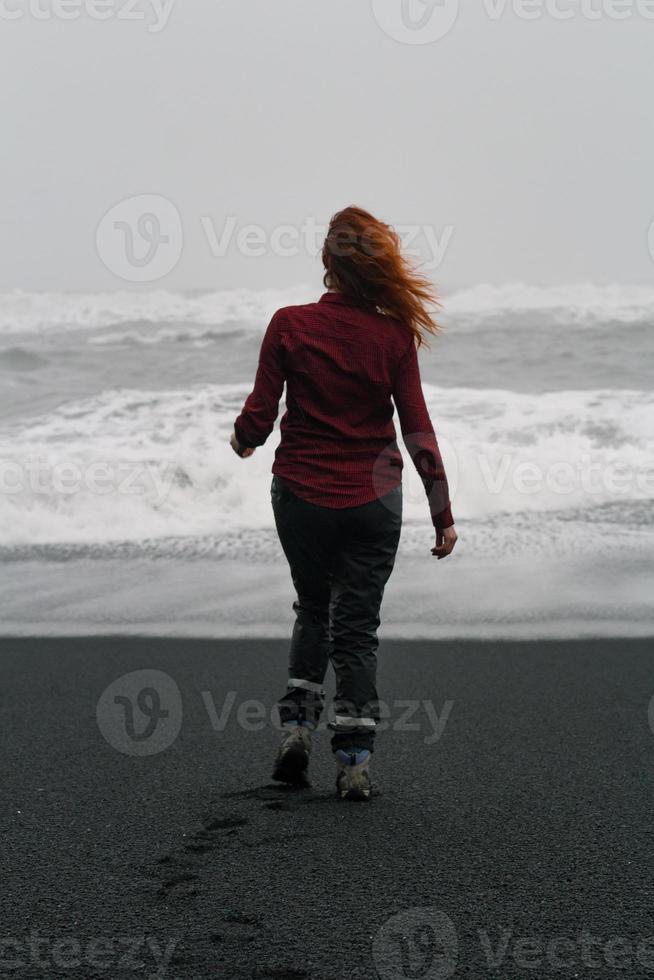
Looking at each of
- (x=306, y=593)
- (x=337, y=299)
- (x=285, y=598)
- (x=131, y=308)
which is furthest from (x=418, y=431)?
(x=131, y=308)

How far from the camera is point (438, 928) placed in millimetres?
1978

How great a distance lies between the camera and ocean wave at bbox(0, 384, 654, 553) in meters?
7.96

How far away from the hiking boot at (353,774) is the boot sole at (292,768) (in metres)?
0.11

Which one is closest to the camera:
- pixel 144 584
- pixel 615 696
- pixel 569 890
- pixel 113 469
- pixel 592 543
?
pixel 569 890

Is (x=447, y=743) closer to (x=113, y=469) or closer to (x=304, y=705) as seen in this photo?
(x=304, y=705)

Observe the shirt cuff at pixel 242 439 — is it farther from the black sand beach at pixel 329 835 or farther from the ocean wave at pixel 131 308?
the ocean wave at pixel 131 308

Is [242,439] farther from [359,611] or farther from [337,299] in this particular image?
[359,611]

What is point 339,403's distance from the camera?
2705 mm

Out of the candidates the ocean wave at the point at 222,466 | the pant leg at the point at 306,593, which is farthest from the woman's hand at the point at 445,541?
the ocean wave at the point at 222,466

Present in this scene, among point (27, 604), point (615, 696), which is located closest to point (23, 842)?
point (615, 696)

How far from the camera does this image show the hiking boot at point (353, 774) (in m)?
2.72

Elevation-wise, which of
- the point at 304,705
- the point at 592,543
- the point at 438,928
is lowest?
the point at 438,928

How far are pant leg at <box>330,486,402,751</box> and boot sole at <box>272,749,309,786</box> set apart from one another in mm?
103

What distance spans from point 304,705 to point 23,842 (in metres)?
0.82
